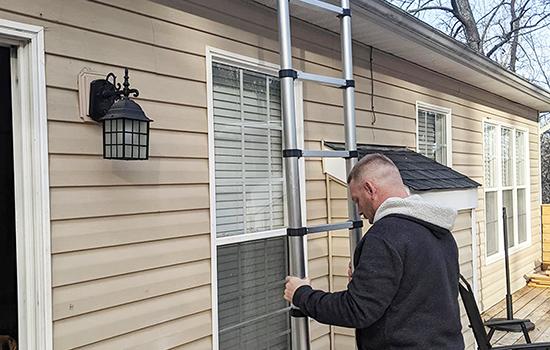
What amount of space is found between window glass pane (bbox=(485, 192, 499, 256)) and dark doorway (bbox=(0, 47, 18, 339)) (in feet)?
19.5

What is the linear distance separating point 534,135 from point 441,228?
8.04 m

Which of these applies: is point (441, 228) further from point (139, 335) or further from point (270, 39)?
point (270, 39)

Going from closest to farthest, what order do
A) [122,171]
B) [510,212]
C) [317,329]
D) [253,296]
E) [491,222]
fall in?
[122,171] < [253,296] < [317,329] < [491,222] < [510,212]

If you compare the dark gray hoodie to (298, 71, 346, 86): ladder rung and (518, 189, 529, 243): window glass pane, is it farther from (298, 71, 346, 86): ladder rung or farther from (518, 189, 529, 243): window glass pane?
(518, 189, 529, 243): window glass pane

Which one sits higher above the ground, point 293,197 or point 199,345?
point 293,197

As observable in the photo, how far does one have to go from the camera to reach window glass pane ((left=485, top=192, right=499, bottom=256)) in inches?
274

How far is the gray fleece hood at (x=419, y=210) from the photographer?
197 centimetres

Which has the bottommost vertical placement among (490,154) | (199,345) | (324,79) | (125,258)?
(199,345)

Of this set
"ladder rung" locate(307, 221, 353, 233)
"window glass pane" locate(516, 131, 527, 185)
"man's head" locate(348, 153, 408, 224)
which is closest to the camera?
"man's head" locate(348, 153, 408, 224)

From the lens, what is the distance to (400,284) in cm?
190

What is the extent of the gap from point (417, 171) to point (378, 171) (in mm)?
2141

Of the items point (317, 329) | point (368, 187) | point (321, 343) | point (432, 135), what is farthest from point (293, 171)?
point (432, 135)

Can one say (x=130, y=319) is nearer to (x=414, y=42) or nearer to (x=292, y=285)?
(x=292, y=285)

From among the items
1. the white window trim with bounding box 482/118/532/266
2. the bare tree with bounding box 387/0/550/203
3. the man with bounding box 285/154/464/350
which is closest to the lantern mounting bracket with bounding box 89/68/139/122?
the man with bounding box 285/154/464/350
